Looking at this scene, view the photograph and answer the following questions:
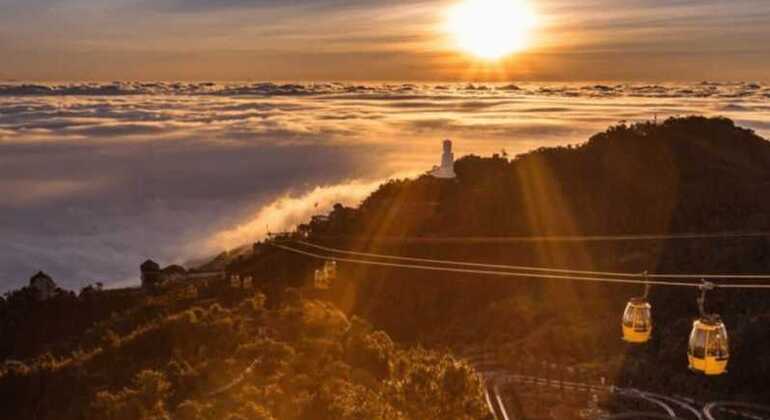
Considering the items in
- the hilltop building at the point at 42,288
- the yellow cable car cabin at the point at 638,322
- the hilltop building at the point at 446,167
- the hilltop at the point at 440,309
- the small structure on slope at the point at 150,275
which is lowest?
the hilltop building at the point at 42,288

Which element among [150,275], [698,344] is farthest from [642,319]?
[150,275]

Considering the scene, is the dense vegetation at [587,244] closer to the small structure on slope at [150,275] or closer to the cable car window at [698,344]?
the small structure on slope at [150,275]

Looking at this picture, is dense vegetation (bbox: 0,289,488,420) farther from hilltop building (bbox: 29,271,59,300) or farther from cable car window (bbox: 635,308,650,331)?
hilltop building (bbox: 29,271,59,300)

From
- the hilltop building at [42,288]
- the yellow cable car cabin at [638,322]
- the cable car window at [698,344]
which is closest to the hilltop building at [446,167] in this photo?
the hilltop building at [42,288]

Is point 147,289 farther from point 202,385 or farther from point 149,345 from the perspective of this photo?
point 202,385

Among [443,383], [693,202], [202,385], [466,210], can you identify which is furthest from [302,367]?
[693,202]

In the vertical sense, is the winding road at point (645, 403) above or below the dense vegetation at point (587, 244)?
below

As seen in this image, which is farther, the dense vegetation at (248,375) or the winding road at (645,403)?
the winding road at (645,403)

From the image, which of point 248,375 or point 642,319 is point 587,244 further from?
point 642,319

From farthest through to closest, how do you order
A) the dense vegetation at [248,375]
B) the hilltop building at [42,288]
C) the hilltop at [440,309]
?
the hilltop building at [42,288], the hilltop at [440,309], the dense vegetation at [248,375]
